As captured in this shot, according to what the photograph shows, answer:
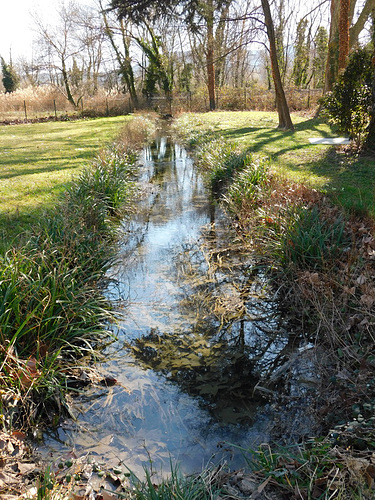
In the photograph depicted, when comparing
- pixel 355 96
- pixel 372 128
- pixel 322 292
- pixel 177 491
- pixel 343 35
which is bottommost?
pixel 177 491

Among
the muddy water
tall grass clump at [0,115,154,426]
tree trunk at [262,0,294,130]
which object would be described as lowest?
the muddy water

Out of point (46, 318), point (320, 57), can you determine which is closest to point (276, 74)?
point (46, 318)

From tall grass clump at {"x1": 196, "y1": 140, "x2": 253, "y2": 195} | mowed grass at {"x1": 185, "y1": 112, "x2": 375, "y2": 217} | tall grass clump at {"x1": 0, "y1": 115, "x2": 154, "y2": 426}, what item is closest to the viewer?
tall grass clump at {"x1": 0, "y1": 115, "x2": 154, "y2": 426}

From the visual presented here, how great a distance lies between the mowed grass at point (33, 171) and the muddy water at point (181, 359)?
5.15 feet

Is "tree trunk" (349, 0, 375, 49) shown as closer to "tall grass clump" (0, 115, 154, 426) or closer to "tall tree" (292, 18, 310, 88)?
"tall tree" (292, 18, 310, 88)

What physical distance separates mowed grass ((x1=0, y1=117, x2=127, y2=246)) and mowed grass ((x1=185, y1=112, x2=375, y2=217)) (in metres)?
4.46

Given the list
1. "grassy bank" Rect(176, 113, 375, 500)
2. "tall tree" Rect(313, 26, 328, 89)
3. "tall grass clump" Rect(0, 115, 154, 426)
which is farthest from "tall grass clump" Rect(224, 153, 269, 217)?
"tall tree" Rect(313, 26, 328, 89)

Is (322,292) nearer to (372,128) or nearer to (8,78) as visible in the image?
(372,128)

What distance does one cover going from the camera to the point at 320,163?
8.50 metres

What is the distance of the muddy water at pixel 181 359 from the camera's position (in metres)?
2.67

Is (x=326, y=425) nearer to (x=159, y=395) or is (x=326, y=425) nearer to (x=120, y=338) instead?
(x=159, y=395)

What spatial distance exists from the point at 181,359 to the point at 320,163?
6468 mm

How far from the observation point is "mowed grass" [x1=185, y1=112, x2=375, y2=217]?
5945 millimetres

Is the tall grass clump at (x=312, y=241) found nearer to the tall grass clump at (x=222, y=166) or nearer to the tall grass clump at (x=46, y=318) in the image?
the tall grass clump at (x=46, y=318)
